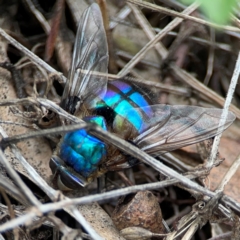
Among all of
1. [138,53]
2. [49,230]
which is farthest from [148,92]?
[49,230]

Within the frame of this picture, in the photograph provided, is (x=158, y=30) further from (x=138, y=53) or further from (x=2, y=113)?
(x=2, y=113)

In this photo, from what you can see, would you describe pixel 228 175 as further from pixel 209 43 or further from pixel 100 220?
pixel 209 43

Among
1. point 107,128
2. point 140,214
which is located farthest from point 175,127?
point 140,214

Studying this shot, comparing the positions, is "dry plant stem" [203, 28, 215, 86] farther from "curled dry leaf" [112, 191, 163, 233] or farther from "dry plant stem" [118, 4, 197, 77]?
"curled dry leaf" [112, 191, 163, 233]

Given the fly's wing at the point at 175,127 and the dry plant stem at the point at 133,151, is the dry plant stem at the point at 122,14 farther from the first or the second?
the dry plant stem at the point at 133,151

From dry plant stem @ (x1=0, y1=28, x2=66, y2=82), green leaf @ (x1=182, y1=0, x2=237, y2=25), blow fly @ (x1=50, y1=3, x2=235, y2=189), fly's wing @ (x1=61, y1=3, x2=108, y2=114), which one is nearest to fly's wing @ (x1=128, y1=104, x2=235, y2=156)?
blow fly @ (x1=50, y1=3, x2=235, y2=189)

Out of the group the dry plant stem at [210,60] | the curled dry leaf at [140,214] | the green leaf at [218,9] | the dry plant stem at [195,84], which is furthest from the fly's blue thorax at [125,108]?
the green leaf at [218,9]

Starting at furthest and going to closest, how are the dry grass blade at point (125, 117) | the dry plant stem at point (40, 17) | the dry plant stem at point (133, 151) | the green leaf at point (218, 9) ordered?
1. the dry plant stem at point (40, 17)
2. the dry grass blade at point (125, 117)
3. the dry plant stem at point (133, 151)
4. the green leaf at point (218, 9)
